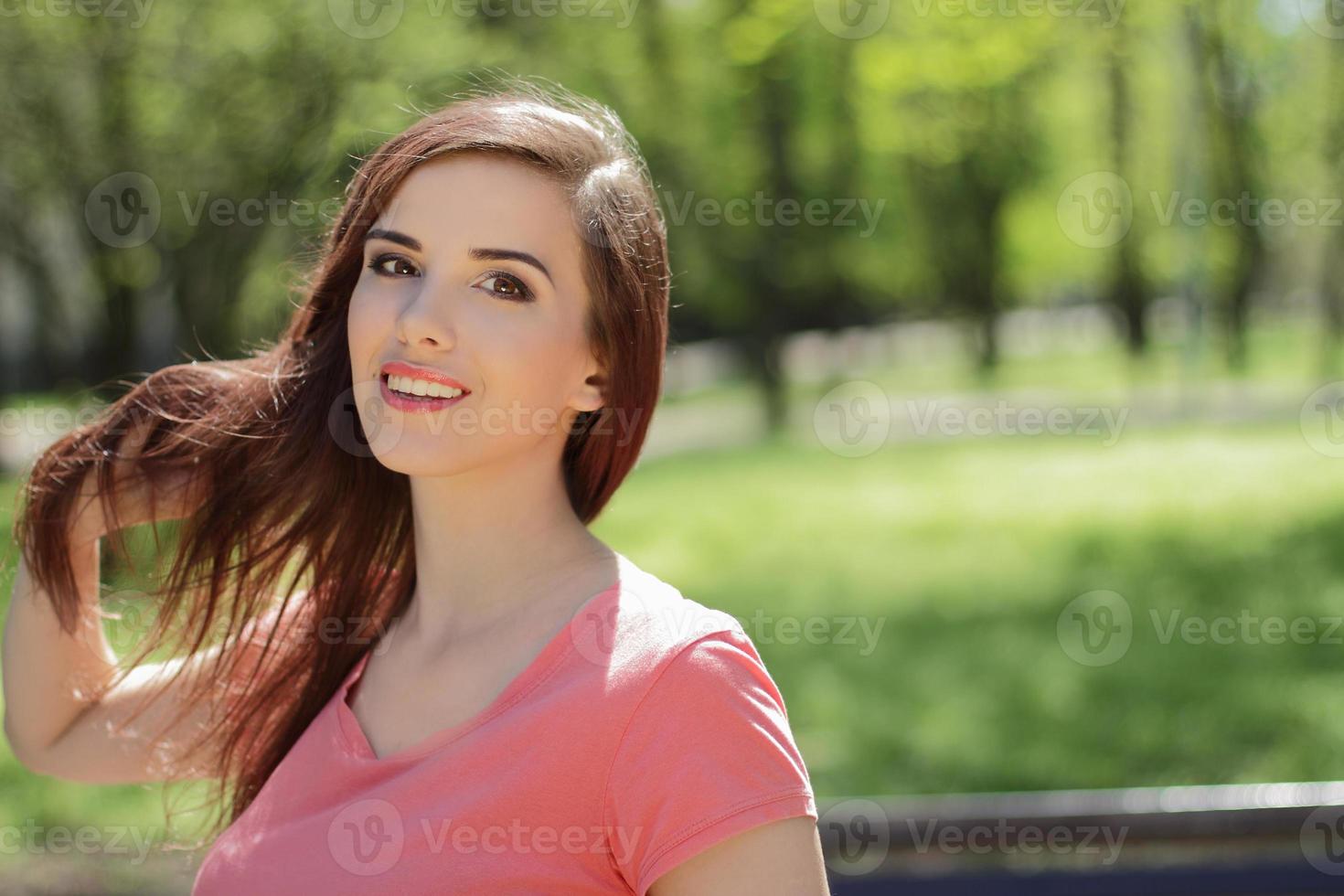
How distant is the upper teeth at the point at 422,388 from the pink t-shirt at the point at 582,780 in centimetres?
31

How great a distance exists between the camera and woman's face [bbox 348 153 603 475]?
165 centimetres

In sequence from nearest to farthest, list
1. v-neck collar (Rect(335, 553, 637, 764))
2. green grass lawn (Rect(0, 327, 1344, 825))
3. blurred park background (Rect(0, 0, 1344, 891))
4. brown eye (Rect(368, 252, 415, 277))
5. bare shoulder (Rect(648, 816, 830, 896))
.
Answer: bare shoulder (Rect(648, 816, 830, 896))
v-neck collar (Rect(335, 553, 637, 764))
brown eye (Rect(368, 252, 415, 277))
green grass lawn (Rect(0, 327, 1344, 825))
blurred park background (Rect(0, 0, 1344, 891))

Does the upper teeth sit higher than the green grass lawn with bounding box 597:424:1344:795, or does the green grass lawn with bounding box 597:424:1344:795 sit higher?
the upper teeth

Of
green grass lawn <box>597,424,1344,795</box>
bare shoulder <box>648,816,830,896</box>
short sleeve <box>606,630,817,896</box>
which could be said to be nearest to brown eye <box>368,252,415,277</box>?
short sleeve <box>606,630,817,896</box>

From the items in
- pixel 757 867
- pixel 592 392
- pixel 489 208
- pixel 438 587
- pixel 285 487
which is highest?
pixel 489 208

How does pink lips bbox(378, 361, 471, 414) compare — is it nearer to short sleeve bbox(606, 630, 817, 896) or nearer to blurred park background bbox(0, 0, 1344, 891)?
short sleeve bbox(606, 630, 817, 896)

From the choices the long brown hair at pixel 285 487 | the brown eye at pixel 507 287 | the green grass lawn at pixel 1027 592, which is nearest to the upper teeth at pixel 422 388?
the brown eye at pixel 507 287

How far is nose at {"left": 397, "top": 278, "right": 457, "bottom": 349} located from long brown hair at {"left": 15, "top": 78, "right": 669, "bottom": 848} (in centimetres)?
22

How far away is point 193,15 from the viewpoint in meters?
8.78

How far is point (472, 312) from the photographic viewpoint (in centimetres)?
165

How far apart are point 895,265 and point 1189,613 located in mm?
19212

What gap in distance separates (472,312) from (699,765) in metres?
0.61

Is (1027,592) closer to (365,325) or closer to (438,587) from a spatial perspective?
(438,587)

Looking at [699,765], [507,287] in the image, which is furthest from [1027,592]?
[699,765]
